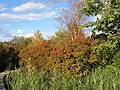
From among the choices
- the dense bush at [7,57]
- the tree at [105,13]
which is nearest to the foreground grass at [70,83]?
the tree at [105,13]

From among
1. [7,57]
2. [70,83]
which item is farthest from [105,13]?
[7,57]

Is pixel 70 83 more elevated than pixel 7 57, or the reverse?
pixel 70 83

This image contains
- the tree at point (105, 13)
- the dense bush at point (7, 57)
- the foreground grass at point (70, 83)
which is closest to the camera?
the foreground grass at point (70, 83)

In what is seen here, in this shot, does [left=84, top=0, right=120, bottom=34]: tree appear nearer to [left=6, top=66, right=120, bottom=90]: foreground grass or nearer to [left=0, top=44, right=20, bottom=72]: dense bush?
[left=6, top=66, right=120, bottom=90]: foreground grass

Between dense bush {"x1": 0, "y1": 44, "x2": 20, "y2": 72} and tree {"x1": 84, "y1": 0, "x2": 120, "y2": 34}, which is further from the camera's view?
dense bush {"x1": 0, "y1": 44, "x2": 20, "y2": 72}

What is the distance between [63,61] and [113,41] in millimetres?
3534

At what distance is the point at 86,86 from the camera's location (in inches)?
394

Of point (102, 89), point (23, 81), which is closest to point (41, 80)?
point (23, 81)

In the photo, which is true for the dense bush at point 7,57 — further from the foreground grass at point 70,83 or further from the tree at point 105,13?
the foreground grass at point 70,83

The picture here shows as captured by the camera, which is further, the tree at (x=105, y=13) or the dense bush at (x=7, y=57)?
the dense bush at (x=7, y=57)

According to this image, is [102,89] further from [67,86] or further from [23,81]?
[23,81]

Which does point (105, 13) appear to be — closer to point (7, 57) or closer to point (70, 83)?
point (70, 83)

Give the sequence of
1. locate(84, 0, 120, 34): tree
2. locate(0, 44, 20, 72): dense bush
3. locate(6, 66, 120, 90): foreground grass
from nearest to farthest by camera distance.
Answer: locate(6, 66, 120, 90): foreground grass, locate(84, 0, 120, 34): tree, locate(0, 44, 20, 72): dense bush

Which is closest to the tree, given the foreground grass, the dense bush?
the foreground grass
